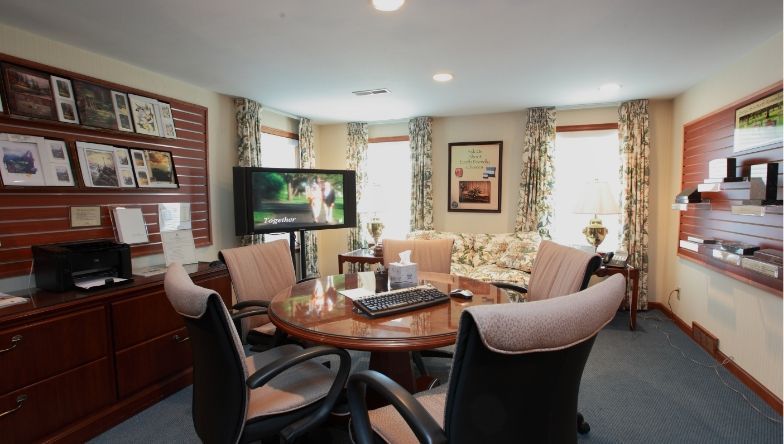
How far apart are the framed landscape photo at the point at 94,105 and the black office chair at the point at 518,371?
9.51ft

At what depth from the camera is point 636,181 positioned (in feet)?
13.8

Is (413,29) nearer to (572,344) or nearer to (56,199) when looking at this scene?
(572,344)

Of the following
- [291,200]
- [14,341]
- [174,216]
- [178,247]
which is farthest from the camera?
[291,200]

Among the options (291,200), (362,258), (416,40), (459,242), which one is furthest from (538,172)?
(291,200)

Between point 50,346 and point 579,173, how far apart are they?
4.97 metres

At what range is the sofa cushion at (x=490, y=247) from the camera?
14.6ft

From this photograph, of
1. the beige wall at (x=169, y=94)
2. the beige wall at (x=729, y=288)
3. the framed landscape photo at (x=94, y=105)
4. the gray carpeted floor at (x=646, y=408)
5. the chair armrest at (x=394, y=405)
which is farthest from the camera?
the framed landscape photo at (x=94, y=105)

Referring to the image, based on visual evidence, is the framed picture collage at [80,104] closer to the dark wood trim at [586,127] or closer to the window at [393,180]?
the window at [393,180]

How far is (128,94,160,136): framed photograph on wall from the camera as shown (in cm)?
297

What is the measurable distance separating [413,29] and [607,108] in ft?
10.2

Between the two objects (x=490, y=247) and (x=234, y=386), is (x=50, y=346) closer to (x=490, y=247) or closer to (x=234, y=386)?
(x=234, y=386)

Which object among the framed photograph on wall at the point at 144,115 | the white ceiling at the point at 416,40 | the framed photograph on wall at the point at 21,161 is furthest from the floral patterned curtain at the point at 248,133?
the framed photograph on wall at the point at 21,161

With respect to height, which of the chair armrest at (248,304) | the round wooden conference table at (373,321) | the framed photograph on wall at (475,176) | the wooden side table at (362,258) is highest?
the framed photograph on wall at (475,176)

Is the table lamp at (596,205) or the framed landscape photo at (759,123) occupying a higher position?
the framed landscape photo at (759,123)
